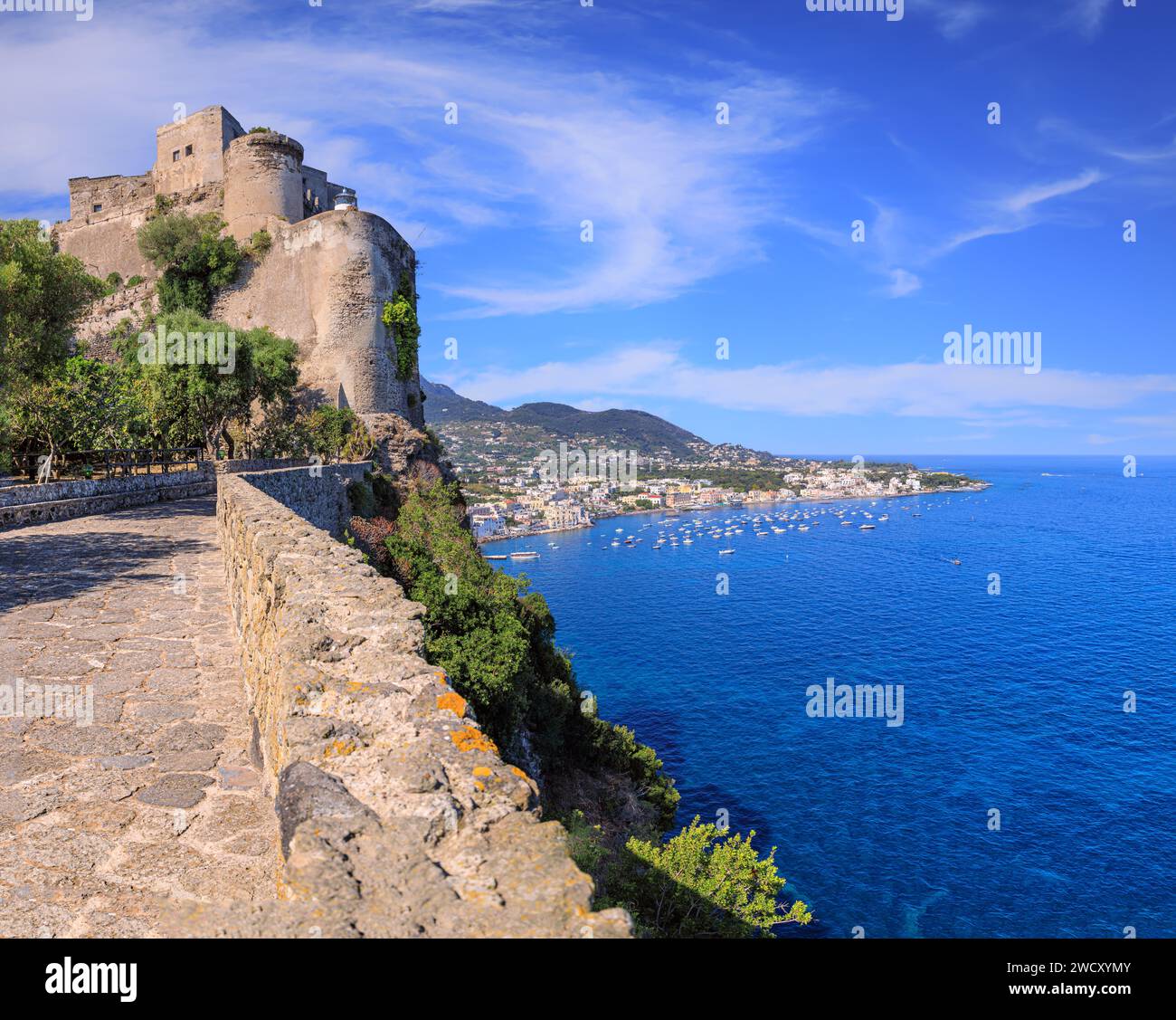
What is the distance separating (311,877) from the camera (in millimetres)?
2242

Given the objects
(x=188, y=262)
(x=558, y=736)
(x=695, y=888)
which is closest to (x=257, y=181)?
(x=188, y=262)

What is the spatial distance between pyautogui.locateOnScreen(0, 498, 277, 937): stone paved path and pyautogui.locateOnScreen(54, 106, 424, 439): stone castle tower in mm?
28136

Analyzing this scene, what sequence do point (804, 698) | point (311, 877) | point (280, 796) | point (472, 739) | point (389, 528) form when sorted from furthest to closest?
point (804, 698)
point (389, 528)
point (472, 739)
point (280, 796)
point (311, 877)

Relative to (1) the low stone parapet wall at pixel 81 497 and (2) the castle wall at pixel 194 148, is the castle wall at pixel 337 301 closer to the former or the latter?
(2) the castle wall at pixel 194 148

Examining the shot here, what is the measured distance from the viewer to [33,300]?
19.0m

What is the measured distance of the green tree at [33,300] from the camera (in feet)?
60.3

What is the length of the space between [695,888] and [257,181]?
4074cm

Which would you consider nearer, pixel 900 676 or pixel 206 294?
pixel 206 294

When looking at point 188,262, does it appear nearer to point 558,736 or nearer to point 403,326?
point 403,326

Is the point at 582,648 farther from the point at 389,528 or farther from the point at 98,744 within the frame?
the point at 98,744

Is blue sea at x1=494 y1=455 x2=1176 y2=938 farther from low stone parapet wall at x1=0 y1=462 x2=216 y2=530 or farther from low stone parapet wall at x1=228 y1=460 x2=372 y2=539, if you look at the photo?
low stone parapet wall at x1=0 y1=462 x2=216 y2=530
